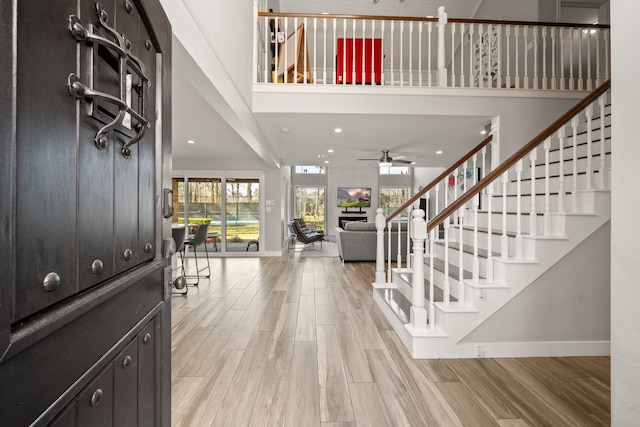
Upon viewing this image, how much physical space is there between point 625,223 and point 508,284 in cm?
134

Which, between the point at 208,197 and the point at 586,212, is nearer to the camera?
the point at 586,212

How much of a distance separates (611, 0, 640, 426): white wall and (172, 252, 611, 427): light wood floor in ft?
2.42

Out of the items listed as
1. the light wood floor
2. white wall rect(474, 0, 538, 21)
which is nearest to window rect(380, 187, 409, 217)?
white wall rect(474, 0, 538, 21)

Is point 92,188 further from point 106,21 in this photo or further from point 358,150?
point 358,150

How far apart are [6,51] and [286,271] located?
5.36m

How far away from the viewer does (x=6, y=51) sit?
45 cm

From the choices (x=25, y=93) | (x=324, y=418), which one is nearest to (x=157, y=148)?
(x=25, y=93)

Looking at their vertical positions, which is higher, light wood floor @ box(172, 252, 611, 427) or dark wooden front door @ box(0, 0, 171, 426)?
dark wooden front door @ box(0, 0, 171, 426)

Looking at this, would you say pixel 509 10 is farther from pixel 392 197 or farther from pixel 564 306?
pixel 392 197

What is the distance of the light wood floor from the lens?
1.69m

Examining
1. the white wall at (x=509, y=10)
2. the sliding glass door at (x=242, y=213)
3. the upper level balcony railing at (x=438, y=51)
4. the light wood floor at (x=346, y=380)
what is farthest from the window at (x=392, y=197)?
the light wood floor at (x=346, y=380)

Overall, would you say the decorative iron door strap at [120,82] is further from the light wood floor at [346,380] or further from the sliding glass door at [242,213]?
the sliding glass door at [242,213]

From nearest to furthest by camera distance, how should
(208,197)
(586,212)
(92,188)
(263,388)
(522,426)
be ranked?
(92,188), (522,426), (263,388), (586,212), (208,197)

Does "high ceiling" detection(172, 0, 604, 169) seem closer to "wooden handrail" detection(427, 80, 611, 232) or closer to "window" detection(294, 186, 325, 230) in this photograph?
"wooden handrail" detection(427, 80, 611, 232)
